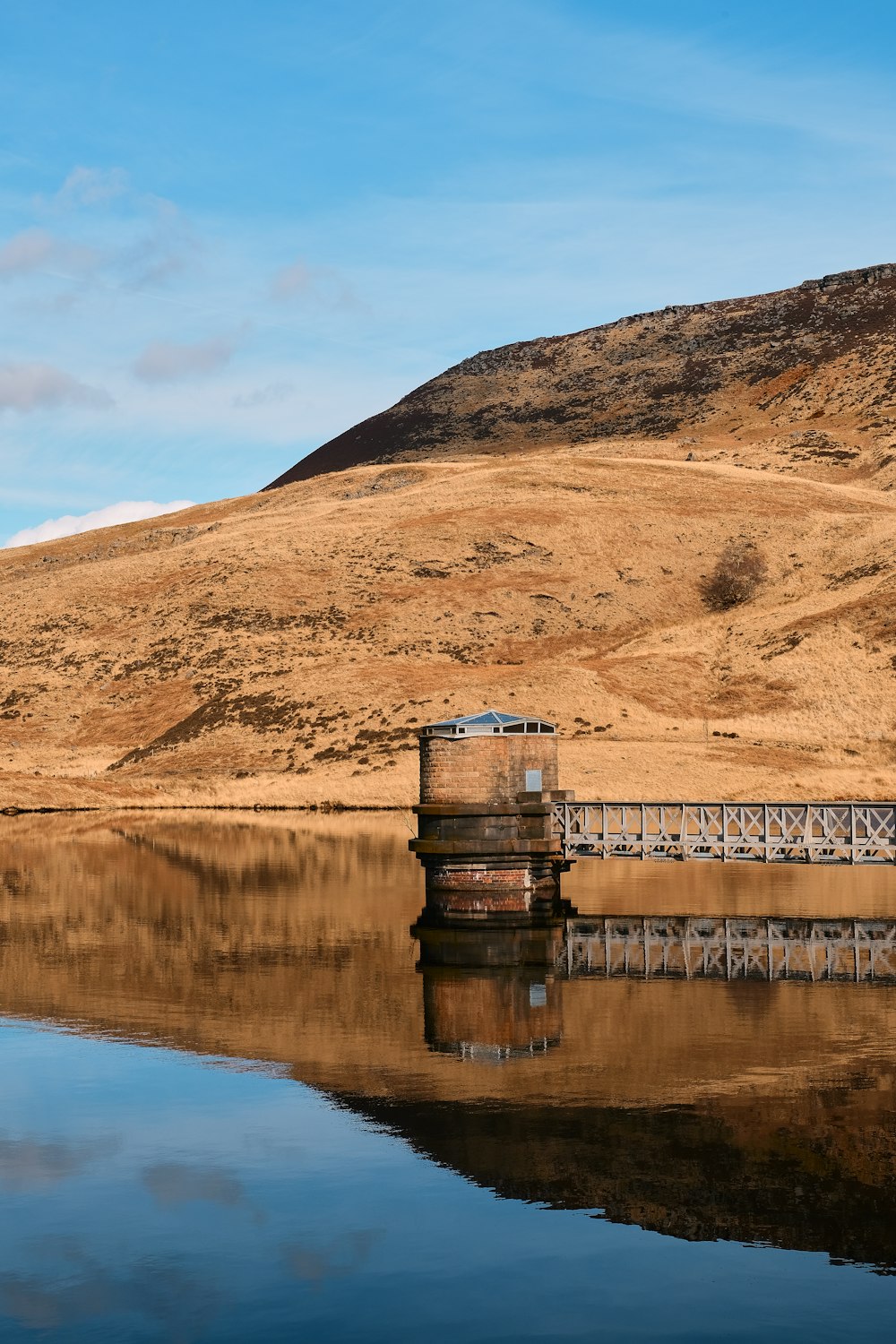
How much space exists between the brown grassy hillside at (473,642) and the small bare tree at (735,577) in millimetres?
836

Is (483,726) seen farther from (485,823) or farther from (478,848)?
(478,848)

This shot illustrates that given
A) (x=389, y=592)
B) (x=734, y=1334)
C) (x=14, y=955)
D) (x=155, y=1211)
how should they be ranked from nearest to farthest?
1. (x=734, y=1334)
2. (x=155, y=1211)
3. (x=14, y=955)
4. (x=389, y=592)

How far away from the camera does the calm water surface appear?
14883 mm

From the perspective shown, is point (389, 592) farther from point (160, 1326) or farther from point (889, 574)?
point (160, 1326)

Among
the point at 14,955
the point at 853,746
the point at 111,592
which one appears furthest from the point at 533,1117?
the point at 111,592

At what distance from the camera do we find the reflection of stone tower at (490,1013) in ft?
83.0

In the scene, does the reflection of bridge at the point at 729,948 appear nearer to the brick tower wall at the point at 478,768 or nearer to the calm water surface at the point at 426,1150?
the calm water surface at the point at 426,1150

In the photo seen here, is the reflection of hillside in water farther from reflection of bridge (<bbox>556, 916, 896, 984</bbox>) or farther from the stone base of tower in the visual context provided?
the stone base of tower

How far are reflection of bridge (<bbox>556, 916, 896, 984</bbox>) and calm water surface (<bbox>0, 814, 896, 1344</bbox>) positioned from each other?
3.03 feet

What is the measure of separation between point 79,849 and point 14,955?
23.3m

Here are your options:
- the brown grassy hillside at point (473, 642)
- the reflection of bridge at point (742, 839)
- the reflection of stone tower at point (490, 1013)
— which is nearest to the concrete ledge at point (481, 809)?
the reflection of bridge at point (742, 839)

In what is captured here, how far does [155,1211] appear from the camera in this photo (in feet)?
57.1

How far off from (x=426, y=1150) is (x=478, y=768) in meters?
22.0

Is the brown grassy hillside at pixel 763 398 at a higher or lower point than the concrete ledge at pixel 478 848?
higher
